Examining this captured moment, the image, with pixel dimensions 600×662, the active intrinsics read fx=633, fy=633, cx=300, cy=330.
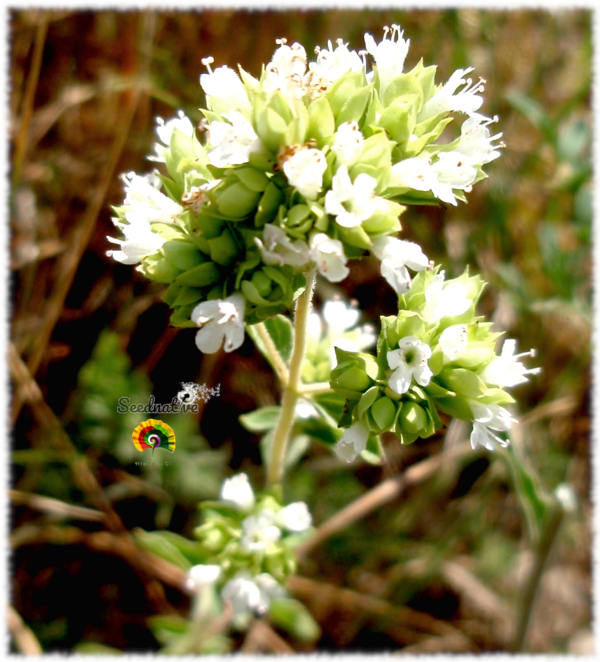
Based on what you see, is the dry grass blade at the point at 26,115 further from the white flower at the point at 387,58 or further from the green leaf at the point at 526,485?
the green leaf at the point at 526,485

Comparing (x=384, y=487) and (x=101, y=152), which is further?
(x=101, y=152)

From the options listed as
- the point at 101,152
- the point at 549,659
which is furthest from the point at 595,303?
the point at 101,152

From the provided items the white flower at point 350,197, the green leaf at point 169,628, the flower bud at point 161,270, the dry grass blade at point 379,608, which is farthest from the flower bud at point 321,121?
the dry grass blade at point 379,608

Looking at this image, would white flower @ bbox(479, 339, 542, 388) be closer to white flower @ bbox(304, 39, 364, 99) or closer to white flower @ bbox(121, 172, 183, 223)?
white flower @ bbox(304, 39, 364, 99)

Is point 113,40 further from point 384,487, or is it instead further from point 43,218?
point 384,487

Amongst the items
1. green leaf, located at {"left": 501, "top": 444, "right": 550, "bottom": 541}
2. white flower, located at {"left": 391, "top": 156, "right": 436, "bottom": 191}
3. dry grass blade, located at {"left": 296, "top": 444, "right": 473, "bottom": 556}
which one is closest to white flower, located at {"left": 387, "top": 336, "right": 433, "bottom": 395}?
white flower, located at {"left": 391, "top": 156, "right": 436, "bottom": 191}

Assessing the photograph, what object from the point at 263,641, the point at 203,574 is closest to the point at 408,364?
the point at 203,574
